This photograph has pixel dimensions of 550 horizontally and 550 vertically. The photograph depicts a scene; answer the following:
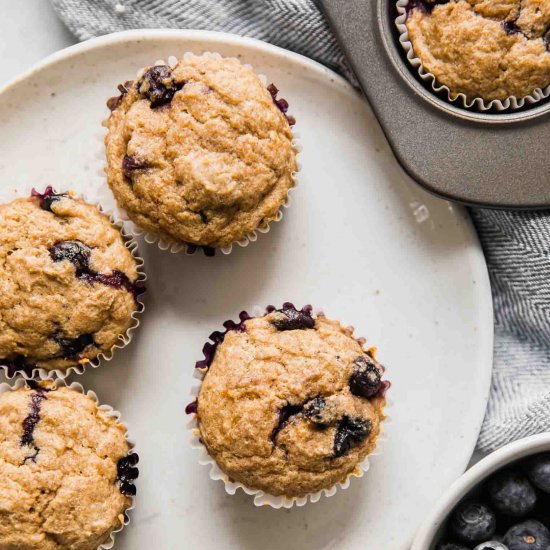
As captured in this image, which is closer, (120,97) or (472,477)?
(472,477)

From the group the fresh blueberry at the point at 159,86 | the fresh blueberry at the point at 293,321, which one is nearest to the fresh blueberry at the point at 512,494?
the fresh blueberry at the point at 293,321

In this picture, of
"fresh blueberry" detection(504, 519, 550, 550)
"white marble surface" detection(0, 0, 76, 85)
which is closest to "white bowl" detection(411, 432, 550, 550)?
"fresh blueberry" detection(504, 519, 550, 550)

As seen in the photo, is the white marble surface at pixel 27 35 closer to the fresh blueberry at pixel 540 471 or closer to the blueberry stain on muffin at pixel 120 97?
the blueberry stain on muffin at pixel 120 97

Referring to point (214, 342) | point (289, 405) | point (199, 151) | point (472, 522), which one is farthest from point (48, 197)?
point (472, 522)

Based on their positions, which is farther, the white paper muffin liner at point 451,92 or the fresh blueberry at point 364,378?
the white paper muffin liner at point 451,92

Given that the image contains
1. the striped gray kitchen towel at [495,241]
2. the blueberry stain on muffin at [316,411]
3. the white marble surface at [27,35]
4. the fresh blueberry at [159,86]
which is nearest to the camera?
the blueberry stain on muffin at [316,411]

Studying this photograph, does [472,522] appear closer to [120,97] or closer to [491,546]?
[491,546]
